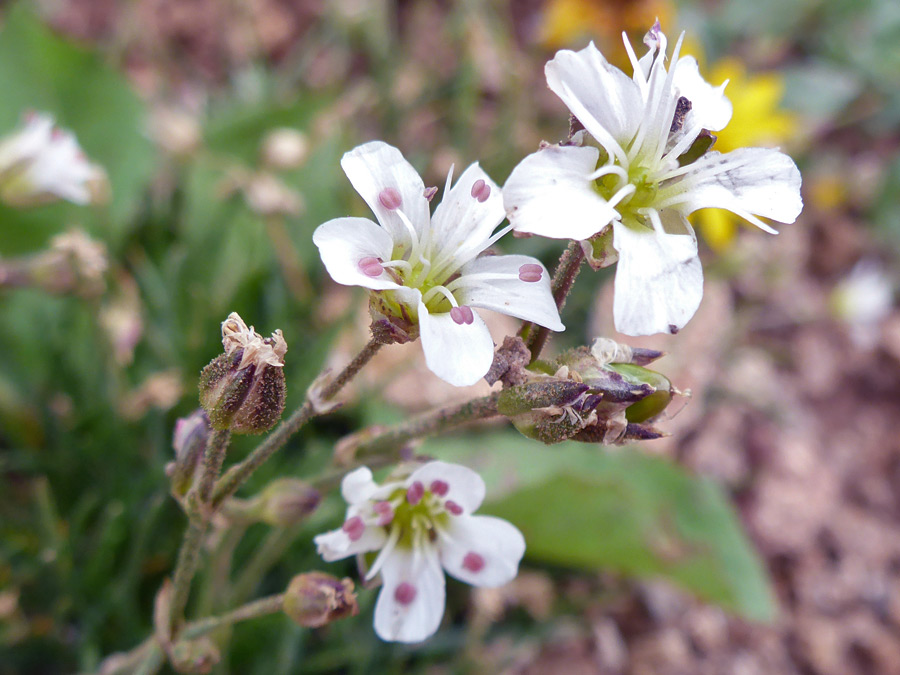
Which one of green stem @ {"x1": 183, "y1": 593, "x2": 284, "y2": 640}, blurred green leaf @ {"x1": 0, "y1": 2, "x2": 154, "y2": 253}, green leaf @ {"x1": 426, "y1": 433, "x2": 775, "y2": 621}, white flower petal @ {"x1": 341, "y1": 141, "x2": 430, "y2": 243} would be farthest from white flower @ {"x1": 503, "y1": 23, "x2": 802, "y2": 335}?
blurred green leaf @ {"x1": 0, "y1": 2, "x2": 154, "y2": 253}

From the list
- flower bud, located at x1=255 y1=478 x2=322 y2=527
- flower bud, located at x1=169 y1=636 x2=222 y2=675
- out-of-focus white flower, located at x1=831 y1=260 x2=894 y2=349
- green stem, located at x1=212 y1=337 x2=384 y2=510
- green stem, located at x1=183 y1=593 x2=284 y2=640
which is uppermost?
green stem, located at x1=212 y1=337 x2=384 y2=510

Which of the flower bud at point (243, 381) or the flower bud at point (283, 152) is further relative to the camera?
the flower bud at point (283, 152)

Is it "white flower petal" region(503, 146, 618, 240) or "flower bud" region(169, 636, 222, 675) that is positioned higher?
"white flower petal" region(503, 146, 618, 240)

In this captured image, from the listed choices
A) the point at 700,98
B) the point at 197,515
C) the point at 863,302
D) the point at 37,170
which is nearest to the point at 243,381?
the point at 197,515

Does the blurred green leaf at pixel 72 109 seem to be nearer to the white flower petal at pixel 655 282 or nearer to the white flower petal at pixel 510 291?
the white flower petal at pixel 510 291

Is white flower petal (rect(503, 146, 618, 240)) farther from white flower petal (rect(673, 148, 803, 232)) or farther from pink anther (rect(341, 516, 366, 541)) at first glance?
pink anther (rect(341, 516, 366, 541))

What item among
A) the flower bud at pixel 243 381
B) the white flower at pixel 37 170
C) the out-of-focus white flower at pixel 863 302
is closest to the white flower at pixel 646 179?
the flower bud at pixel 243 381

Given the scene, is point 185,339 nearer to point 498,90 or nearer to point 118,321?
point 118,321
